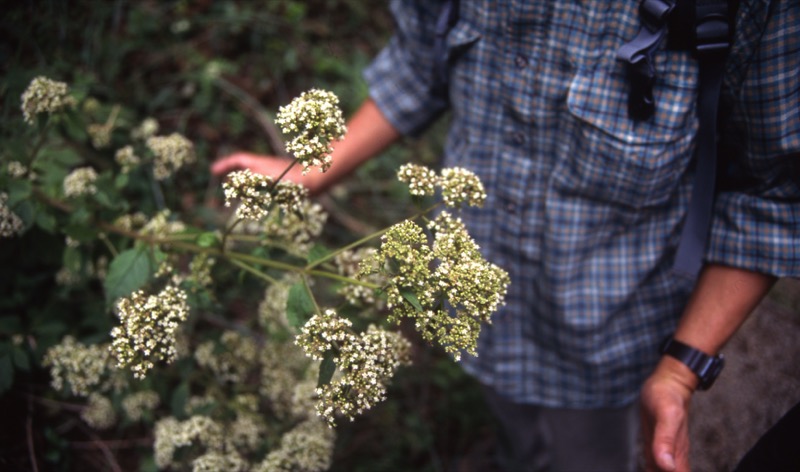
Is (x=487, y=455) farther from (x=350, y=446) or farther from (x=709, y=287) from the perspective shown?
(x=709, y=287)

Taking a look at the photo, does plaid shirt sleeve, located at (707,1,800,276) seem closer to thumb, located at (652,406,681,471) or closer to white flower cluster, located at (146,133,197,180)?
thumb, located at (652,406,681,471)

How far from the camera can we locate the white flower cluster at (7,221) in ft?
5.59

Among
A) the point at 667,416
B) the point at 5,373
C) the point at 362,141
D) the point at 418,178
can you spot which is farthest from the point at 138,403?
the point at 667,416

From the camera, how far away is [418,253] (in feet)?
4.23

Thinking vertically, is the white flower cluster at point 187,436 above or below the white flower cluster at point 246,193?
below

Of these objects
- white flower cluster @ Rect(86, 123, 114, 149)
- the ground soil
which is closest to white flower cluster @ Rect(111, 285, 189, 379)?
white flower cluster @ Rect(86, 123, 114, 149)

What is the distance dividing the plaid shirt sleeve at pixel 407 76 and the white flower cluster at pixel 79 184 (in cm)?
115

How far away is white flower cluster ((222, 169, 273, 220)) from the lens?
1372mm

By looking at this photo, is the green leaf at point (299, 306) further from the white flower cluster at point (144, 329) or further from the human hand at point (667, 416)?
the human hand at point (667, 416)

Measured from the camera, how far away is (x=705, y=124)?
158 centimetres

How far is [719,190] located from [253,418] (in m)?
1.92

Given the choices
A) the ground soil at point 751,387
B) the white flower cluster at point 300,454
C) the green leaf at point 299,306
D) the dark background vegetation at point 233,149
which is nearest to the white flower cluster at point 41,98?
the dark background vegetation at point 233,149

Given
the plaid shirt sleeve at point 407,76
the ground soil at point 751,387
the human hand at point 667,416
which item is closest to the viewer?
the human hand at point 667,416

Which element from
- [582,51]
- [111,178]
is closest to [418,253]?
[582,51]
